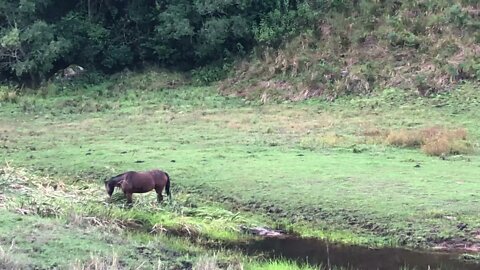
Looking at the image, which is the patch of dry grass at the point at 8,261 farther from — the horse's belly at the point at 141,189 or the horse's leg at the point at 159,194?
the horse's leg at the point at 159,194

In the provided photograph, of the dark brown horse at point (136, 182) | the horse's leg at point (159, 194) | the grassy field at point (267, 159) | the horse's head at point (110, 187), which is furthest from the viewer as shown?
the horse's leg at point (159, 194)

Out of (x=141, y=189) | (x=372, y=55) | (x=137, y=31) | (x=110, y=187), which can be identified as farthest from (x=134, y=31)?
(x=141, y=189)

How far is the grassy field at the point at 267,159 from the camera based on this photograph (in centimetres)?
1216

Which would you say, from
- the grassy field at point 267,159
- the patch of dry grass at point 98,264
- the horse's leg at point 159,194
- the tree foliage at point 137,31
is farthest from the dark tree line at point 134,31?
the patch of dry grass at point 98,264

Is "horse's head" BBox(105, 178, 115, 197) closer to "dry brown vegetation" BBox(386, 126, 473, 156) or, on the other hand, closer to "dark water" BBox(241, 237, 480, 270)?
"dark water" BBox(241, 237, 480, 270)

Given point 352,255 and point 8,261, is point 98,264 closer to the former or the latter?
point 8,261

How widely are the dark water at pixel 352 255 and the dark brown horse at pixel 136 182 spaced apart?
7.79ft

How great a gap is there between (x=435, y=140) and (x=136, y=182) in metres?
7.99

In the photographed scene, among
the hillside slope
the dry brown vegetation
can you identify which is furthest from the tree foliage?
the dry brown vegetation

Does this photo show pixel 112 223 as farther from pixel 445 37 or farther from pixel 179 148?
pixel 445 37

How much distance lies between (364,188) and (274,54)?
15.7 m

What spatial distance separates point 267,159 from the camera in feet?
55.1

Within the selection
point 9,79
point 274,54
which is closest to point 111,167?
point 274,54

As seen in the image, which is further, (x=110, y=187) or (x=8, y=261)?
(x=110, y=187)
